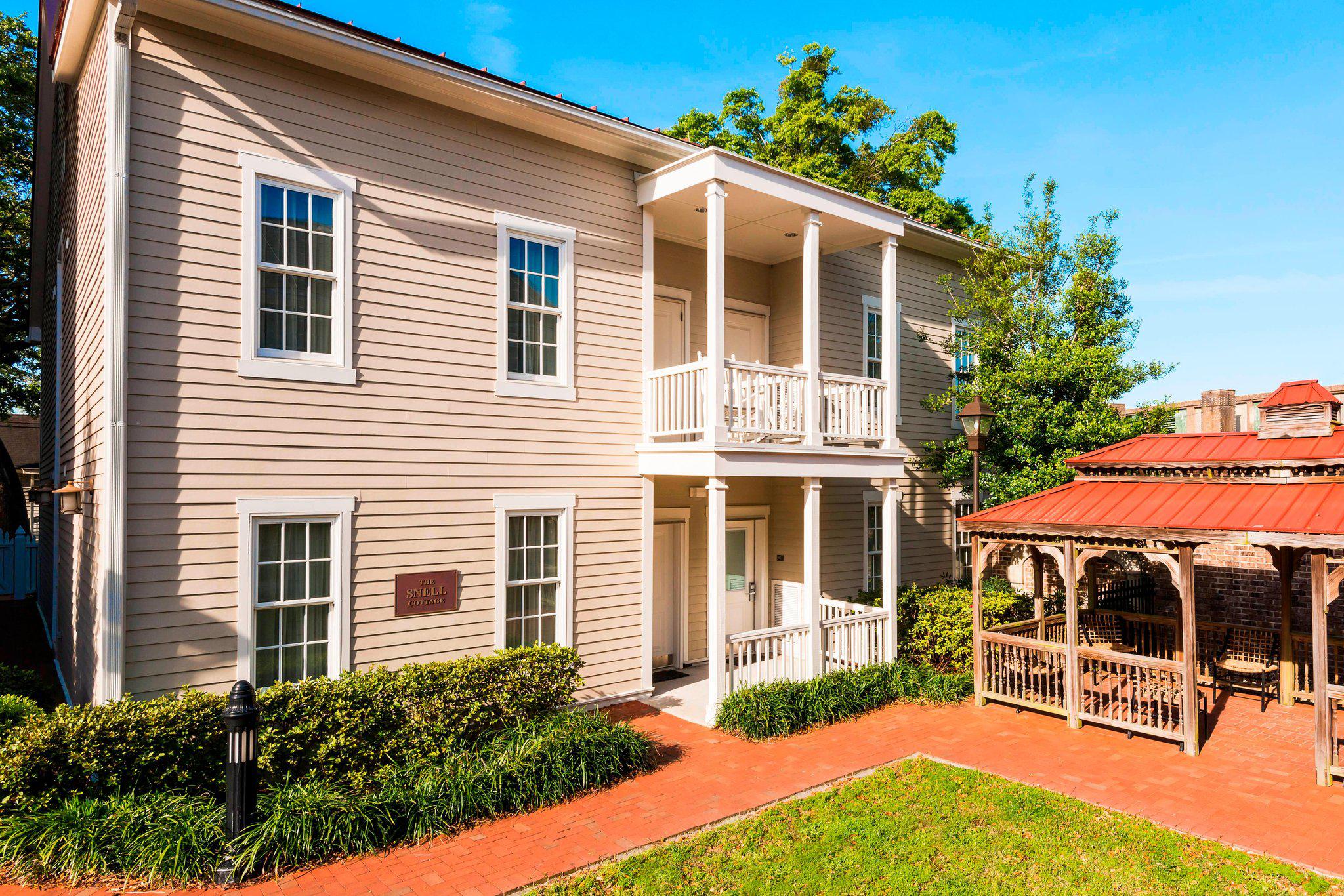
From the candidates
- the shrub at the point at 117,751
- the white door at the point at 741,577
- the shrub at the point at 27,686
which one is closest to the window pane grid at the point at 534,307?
the white door at the point at 741,577

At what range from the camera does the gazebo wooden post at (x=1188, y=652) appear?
8.09 metres

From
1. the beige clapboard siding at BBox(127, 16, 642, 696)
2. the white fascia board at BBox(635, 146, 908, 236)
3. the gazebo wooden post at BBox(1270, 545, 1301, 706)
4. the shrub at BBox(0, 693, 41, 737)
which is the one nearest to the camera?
the shrub at BBox(0, 693, 41, 737)

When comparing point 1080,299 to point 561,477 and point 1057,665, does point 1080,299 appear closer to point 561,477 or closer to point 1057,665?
point 1057,665

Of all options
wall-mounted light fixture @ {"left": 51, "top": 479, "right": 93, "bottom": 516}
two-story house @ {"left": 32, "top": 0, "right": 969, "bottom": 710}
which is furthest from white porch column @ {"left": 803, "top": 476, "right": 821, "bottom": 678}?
wall-mounted light fixture @ {"left": 51, "top": 479, "right": 93, "bottom": 516}

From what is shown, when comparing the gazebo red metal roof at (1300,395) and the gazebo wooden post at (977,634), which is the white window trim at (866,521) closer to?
the gazebo wooden post at (977,634)

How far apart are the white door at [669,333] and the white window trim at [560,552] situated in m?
3.08

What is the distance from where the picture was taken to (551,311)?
940cm

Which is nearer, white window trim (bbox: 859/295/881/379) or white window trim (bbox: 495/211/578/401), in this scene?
white window trim (bbox: 495/211/578/401)

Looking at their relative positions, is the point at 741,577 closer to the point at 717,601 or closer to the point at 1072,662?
the point at 717,601

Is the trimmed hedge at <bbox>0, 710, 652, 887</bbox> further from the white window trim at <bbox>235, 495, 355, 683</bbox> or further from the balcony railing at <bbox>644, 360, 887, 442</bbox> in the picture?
the balcony railing at <bbox>644, 360, 887, 442</bbox>

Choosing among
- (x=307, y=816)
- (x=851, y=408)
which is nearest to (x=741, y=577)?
(x=851, y=408)

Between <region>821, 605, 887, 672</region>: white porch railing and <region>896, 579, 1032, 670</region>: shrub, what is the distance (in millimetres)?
731

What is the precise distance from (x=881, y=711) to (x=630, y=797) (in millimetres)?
4223

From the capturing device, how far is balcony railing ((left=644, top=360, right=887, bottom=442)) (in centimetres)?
959
